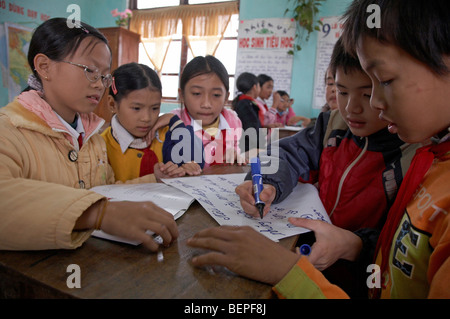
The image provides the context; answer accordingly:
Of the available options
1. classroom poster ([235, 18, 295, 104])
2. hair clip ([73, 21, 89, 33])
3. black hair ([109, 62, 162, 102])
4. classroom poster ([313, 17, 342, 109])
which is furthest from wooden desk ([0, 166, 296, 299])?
classroom poster ([235, 18, 295, 104])

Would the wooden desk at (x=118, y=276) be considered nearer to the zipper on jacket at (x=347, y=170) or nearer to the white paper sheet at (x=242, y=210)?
the white paper sheet at (x=242, y=210)

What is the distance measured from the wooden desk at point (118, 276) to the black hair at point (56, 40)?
2.05 feet

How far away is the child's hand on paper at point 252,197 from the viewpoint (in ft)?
2.15

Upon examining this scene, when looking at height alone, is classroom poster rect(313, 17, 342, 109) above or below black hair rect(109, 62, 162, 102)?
above

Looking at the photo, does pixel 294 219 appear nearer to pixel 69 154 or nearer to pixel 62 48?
pixel 69 154

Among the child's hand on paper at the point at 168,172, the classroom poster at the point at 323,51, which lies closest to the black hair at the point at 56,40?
the child's hand on paper at the point at 168,172

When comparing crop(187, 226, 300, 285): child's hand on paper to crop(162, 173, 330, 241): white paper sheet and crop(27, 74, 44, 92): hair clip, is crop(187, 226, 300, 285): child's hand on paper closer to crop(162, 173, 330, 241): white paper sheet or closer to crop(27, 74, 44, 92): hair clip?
crop(162, 173, 330, 241): white paper sheet

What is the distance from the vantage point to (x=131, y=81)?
3.99 feet

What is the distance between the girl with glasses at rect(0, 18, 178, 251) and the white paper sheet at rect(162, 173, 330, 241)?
0.59 ft

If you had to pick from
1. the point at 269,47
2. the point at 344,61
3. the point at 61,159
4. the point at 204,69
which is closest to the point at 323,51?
the point at 269,47

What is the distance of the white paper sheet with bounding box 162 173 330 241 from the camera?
23.4 inches

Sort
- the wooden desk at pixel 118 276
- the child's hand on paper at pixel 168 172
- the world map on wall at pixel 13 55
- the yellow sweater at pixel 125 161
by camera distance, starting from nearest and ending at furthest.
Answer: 1. the wooden desk at pixel 118 276
2. the child's hand on paper at pixel 168 172
3. the yellow sweater at pixel 125 161
4. the world map on wall at pixel 13 55

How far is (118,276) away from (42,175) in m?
0.44

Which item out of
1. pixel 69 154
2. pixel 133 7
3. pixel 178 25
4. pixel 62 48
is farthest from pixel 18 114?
pixel 133 7
